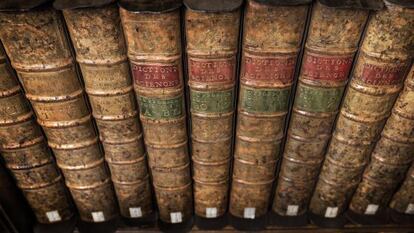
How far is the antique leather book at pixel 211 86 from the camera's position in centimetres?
96

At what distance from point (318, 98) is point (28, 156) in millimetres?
1200

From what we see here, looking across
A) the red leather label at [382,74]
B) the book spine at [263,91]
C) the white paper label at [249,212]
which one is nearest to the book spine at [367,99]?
the red leather label at [382,74]

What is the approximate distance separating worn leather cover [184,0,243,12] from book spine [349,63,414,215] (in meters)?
0.66

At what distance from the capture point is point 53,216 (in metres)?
1.59

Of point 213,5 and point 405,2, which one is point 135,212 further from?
point 405,2

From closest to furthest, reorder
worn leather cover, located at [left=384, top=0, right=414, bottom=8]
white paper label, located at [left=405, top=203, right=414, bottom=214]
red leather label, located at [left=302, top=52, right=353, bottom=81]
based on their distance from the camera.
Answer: worn leather cover, located at [left=384, top=0, right=414, bottom=8], red leather label, located at [left=302, top=52, right=353, bottom=81], white paper label, located at [left=405, top=203, right=414, bottom=214]

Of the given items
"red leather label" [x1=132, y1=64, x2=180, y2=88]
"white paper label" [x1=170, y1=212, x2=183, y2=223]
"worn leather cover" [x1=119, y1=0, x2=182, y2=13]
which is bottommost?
"white paper label" [x1=170, y1=212, x2=183, y2=223]

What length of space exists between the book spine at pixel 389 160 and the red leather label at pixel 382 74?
0.16ft

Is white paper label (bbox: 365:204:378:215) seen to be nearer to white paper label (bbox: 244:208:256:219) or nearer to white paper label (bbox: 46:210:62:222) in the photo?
white paper label (bbox: 244:208:256:219)

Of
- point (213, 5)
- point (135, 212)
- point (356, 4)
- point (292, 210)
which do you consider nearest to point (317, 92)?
point (356, 4)

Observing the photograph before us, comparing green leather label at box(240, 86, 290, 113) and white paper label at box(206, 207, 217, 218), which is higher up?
green leather label at box(240, 86, 290, 113)

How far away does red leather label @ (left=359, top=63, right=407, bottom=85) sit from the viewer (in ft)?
3.45

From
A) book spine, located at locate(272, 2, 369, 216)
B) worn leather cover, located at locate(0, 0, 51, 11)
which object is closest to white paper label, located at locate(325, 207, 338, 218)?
book spine, located at locate(272, 2, 369, 216)

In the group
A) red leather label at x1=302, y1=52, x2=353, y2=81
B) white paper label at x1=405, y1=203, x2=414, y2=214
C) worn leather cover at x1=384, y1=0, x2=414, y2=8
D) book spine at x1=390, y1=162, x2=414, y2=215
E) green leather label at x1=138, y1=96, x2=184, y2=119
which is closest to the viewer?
worn leather cover at x1=384, y1=0, x2=414, y2=8
